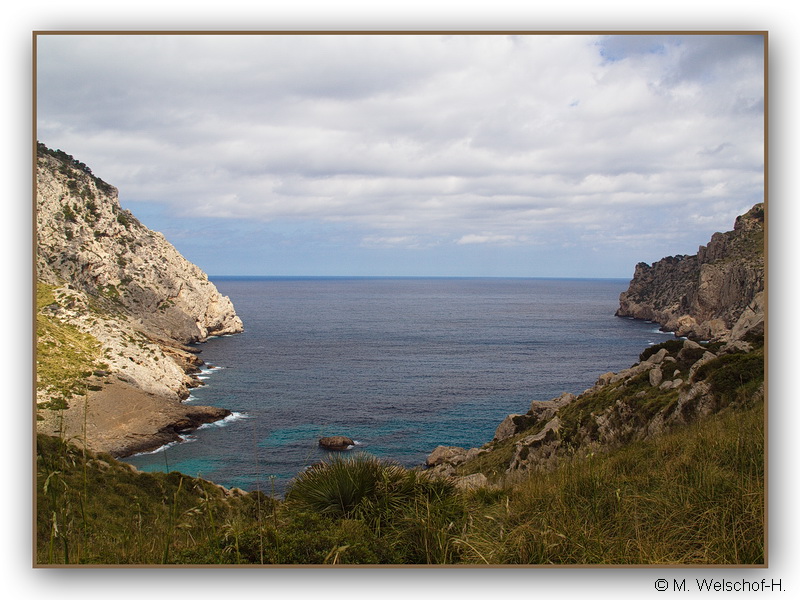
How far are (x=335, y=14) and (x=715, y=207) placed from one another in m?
4.89

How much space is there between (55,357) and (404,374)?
21.9 m

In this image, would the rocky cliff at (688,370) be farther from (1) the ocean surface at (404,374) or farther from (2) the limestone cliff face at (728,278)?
(1) the ocean surface at (404,374)

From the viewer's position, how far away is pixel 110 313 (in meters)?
21.1

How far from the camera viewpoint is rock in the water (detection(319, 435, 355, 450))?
1634 cm

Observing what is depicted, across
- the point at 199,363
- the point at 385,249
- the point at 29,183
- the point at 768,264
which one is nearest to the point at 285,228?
the point at 385,249

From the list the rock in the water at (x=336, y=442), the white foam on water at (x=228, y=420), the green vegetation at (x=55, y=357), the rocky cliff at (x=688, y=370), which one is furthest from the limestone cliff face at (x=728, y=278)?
the white foam on water at (x=228, y=420)

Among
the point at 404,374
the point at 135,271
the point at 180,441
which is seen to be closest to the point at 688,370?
the point at 404,374

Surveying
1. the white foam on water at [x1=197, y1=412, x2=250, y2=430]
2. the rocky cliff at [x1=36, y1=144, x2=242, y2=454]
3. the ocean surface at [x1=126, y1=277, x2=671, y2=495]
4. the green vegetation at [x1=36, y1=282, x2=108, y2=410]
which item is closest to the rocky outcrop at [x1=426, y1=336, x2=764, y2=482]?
the ocean surface at [x1=126, y1=277, x2=671, y2=495]

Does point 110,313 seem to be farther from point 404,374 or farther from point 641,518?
point 641,518

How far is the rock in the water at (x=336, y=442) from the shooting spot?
16.3 meters

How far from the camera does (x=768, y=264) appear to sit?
5352mm

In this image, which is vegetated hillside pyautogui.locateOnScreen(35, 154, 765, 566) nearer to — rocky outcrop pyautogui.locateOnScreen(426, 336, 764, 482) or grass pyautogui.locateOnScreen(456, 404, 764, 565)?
grass pyautogui.locateOnScreen(456, 404, 764, 565)

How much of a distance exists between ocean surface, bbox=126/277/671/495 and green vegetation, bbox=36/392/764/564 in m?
6.02

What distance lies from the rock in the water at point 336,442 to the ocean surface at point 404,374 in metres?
0.33
